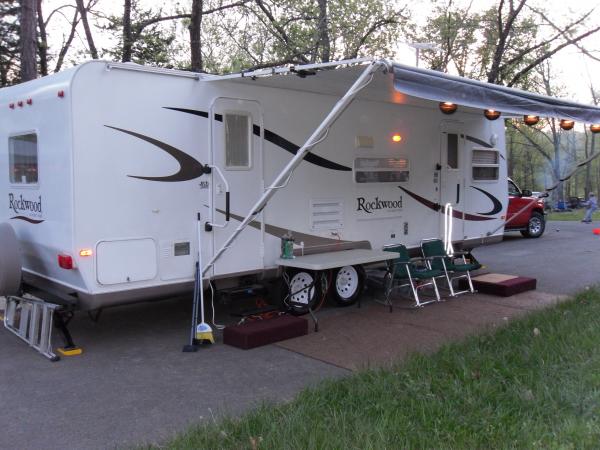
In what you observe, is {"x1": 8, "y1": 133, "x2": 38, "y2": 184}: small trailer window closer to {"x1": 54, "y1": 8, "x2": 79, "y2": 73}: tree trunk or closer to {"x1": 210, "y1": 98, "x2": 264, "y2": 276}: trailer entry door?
{"x1": 210, "y1": 98, "x2": 264, "y2": 276}: trailer entry door

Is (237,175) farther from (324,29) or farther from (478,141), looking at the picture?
(324,29)

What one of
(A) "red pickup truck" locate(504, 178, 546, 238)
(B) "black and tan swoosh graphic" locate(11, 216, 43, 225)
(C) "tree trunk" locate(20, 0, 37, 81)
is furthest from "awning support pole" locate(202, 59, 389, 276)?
(A) "red pickup truck" locate(504, 178, 546, 238)

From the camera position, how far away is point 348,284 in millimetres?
7492

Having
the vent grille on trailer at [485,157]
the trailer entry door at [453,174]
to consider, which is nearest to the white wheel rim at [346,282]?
the trailer entry door at [453,174]

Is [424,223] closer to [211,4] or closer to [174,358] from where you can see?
[174,358]

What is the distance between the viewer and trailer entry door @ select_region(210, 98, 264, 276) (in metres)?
6.17

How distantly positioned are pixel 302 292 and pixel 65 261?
2693 millimetres

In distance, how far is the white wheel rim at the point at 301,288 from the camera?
6.88m

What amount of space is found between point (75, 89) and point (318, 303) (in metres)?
3.56

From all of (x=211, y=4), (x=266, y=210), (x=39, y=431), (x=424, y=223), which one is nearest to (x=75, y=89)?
(x=266, y=210)

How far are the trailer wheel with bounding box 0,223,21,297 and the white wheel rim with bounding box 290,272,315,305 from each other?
9.32 feet

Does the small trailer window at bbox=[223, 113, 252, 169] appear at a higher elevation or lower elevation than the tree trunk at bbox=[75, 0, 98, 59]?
lower

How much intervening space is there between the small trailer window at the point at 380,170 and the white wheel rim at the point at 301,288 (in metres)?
1.49

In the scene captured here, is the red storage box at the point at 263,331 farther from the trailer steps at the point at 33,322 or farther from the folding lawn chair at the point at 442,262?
the folding lawn chair at the point at 442,262
